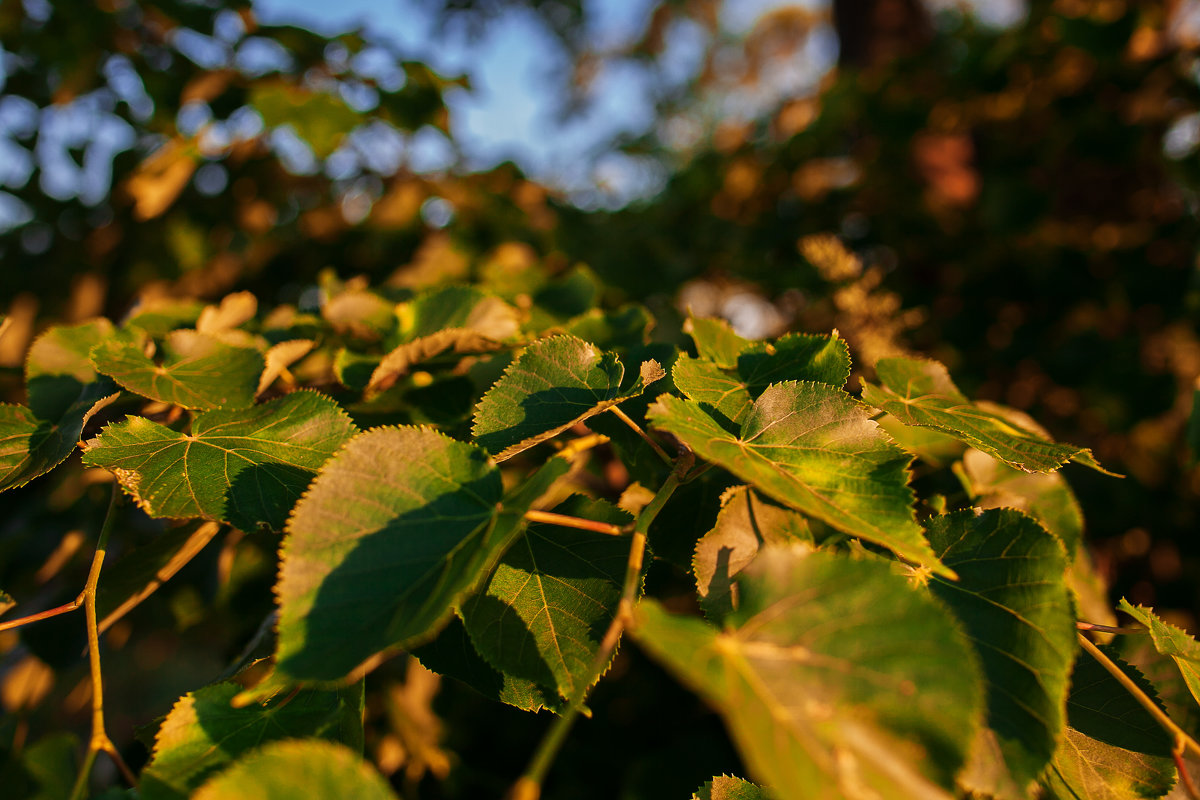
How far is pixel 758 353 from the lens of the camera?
0.69m

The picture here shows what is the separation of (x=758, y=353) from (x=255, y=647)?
63 centimetres

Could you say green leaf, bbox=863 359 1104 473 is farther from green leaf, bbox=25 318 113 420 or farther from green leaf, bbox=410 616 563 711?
green leaf, bbox=25 318 113 420

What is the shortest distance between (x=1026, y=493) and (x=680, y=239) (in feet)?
4.72

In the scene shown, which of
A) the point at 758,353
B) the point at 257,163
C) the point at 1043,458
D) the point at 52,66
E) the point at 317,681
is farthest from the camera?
the point at 257,163

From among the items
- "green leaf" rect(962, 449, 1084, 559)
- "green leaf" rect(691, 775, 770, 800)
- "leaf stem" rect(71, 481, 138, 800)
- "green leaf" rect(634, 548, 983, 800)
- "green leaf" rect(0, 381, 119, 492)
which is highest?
"green leaf" rect(634, 548, 983, 800)

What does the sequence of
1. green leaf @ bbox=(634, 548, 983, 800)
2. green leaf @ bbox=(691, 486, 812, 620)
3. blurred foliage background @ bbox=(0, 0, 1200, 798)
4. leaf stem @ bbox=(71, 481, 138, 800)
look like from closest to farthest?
green leaf @ bbox=(634, 548, 983, 800) → leaf stem @ bbox=(71, 481, 138, 800) → green leaf @ bbox=(691, 486, 812, 620) → blurred foliage background @ bbox=(0, 0, 1200, 798)

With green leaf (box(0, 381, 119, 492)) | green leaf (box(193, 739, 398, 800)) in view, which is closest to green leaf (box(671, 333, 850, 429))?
green leaf (box(193, 739, 398, 800))

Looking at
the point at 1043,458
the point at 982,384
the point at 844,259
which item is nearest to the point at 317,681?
the point at 1043,458

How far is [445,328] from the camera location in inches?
33.7

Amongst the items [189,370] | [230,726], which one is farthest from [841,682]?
[189,370]

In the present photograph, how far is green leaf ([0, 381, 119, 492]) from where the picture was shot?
0.65m

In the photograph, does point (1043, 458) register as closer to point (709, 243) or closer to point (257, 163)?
point (709, 243)

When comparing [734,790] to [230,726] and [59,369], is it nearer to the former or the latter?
[230,726]

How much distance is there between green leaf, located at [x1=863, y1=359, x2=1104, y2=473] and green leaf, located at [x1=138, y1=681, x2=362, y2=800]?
1.83 feet
